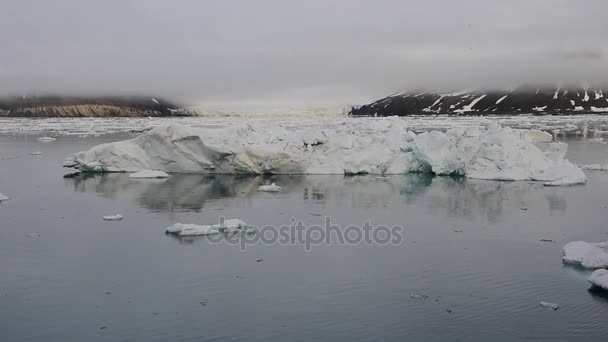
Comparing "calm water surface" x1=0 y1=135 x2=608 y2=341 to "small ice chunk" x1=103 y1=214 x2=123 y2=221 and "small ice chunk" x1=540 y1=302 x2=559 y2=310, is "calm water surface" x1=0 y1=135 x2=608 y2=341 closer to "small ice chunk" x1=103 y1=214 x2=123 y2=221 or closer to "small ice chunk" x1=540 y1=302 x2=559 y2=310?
"small ice chunk" x1=540 y1=302 x2=559 y2=310

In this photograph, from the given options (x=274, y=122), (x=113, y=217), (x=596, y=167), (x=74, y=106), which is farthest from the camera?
(x=74, y=106)

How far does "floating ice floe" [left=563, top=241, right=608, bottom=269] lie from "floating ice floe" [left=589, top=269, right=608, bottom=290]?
24.3 inches

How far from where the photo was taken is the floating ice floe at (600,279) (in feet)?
22.2

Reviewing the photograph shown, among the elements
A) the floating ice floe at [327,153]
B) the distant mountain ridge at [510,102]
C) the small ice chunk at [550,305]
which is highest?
the distant mountain ridge at [510,102]

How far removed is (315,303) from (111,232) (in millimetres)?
4647

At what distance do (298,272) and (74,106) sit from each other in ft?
301

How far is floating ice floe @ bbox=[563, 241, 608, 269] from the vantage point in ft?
25.0

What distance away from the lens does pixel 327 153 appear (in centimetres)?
1759

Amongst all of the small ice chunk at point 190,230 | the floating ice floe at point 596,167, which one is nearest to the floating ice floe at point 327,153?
the floating ice floe at point 596,167

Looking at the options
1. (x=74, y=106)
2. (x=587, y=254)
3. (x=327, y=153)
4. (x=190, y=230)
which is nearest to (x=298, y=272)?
(x=190, y=230)

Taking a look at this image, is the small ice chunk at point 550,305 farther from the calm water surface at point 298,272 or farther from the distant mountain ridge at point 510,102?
the distant mountain ridge at point 510,102

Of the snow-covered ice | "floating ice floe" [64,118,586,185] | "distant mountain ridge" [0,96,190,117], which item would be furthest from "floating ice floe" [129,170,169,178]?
"distant mountain ridge" [0,96,190,117]

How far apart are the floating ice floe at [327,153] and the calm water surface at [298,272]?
282 cm

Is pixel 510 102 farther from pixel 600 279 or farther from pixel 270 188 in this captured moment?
pixel 600 279
